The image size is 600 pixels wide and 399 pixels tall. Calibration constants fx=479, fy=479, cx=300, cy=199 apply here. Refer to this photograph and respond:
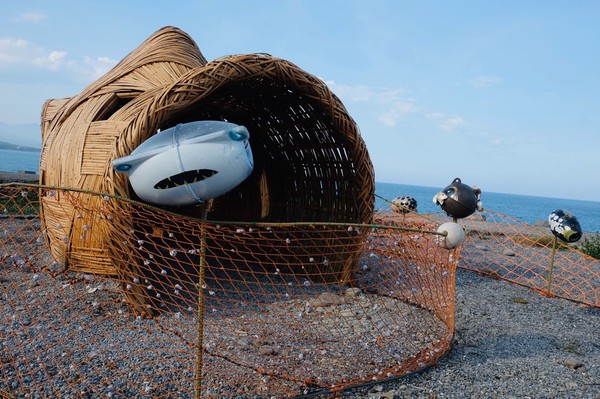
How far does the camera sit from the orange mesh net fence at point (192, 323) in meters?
2.63

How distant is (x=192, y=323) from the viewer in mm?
3566

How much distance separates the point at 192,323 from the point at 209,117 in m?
2.98

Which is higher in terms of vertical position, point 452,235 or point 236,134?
point 236,134

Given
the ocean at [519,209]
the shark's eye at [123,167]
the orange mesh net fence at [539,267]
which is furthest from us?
the ocean at [519,209]

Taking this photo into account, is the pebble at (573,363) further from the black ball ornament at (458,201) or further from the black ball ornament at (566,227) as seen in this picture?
the black ball ornament at (566,227)

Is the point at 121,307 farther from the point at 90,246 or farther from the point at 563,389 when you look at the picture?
the point at 563,389

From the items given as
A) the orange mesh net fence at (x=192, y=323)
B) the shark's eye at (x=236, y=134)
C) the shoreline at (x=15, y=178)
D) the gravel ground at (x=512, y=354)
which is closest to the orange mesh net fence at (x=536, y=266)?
the gravel ground at (x=512, y=354)

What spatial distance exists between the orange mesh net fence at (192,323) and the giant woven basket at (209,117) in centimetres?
16

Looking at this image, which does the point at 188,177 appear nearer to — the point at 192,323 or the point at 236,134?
the point at 236,134

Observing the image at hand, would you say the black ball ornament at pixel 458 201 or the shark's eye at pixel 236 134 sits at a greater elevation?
the shark's eye at pixel 236 134

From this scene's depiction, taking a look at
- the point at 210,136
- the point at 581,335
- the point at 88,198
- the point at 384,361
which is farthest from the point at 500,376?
the point at 88,198

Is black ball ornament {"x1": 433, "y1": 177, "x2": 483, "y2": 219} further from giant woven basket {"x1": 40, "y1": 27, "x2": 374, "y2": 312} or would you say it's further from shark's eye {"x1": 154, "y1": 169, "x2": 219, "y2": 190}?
shark's eye {"x1": 154, "y1": 169, "x2": 219, "y2": 190}

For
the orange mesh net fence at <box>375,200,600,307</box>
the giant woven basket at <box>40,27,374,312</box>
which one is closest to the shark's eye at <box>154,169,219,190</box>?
the giant woven basket at <box>40,27,374,312</box>

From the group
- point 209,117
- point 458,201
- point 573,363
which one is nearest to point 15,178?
point 209,117
